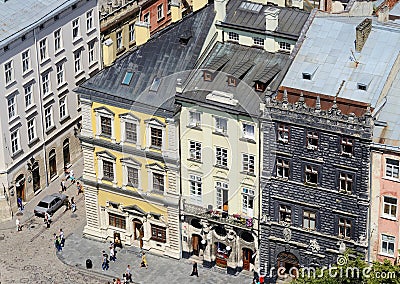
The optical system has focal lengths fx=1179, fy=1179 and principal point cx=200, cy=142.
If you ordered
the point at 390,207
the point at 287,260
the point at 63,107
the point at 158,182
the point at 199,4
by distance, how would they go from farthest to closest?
the point at 63,107 → the point at 199,4 → the point at 158,182 → the point at 287,260 → the point at 390,207

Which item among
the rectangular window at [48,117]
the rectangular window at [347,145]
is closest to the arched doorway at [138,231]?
the rectangular window at [48,117]

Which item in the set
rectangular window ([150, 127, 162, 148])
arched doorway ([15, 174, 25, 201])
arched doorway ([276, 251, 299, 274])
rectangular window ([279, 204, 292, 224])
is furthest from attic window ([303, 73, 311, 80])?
arched doorway ([15, 174, 25, 201])

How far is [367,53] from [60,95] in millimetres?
43430

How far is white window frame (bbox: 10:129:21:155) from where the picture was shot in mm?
139500

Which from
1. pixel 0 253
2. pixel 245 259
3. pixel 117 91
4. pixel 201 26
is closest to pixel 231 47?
pixel 201 26

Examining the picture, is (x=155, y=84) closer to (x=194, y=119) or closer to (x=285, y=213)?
(x=194, y=119)

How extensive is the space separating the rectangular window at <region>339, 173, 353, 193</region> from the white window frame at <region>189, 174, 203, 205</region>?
53.7 ft

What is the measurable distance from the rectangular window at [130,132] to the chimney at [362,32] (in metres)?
25.7

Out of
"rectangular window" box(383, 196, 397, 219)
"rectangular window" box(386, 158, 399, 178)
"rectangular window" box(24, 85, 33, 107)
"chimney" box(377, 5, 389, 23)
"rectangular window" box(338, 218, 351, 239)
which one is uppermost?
"chimney" box(377, 5, 389, 23)

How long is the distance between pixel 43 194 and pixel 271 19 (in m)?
39.3

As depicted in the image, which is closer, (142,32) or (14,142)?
(142,32)

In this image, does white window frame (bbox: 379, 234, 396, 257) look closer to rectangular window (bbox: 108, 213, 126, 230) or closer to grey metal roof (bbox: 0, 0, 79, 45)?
rectangular window (bbox: 108, 213, 126, 230)

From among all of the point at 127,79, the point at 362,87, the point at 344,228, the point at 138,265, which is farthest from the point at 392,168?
the point at 138,265

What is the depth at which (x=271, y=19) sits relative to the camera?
125m
